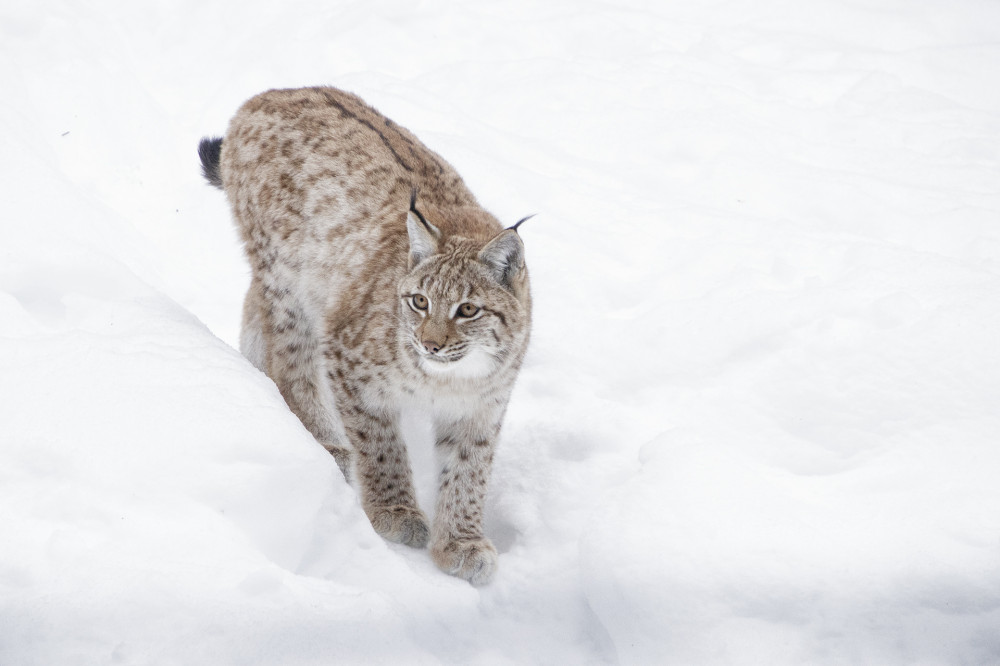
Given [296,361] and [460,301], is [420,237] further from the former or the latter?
[296,361]

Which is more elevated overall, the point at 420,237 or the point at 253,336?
the point at 420,237

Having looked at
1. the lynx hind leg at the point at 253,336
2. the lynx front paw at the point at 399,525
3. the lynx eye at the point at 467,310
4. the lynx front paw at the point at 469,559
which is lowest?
the lynx front paw at the point at 399,525

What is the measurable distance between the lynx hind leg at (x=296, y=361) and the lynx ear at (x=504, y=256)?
109cm

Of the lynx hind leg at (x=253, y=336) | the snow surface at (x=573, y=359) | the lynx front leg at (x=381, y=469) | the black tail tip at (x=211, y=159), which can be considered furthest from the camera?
the black tail tip at (x=211, y=159)

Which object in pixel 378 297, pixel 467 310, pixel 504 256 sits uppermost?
pixel 504 256

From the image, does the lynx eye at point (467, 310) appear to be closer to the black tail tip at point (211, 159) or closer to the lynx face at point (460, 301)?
the lynx face at point (460, 301)

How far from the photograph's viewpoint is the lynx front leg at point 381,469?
12.1ft

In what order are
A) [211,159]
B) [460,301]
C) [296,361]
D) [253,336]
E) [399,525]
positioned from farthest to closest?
1. [211,159]
2. [253,336]
3. [296,361]
4. [399,525]
5. [460,301]

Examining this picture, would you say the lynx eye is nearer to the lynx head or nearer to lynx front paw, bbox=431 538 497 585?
the lynx head

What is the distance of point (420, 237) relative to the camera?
3471 millimetres

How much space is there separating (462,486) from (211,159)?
2.11 m

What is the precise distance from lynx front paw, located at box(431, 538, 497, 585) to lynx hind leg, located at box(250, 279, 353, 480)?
838 millimetres

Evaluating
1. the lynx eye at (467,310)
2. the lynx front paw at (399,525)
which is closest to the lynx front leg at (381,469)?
the lynx front paw at (399,525)

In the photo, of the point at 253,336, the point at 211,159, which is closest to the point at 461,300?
the point at 253,336
